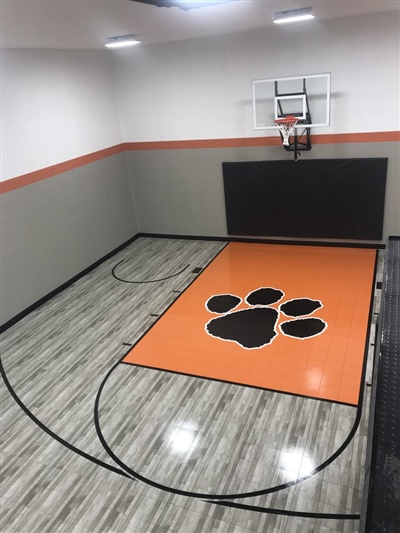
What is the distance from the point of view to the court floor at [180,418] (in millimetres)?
Result: 2807

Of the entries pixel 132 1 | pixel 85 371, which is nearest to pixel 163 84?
pixel 132 1

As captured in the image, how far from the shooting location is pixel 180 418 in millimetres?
3582

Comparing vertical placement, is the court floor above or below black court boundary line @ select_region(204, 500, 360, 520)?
above

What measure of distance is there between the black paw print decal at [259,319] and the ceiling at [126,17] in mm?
3163

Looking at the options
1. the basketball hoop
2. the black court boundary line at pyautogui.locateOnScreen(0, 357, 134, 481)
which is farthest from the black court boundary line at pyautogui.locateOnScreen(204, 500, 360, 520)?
the basketball hoop

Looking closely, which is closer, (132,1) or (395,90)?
(132,1)

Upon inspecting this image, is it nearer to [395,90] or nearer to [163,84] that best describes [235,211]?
[163,84]

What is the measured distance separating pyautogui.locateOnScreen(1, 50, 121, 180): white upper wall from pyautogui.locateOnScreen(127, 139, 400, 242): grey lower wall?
2.70ft

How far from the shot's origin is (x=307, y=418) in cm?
344

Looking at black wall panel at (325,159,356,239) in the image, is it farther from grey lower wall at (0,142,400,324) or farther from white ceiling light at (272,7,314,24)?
white ceiling light at (272,7,314,24)

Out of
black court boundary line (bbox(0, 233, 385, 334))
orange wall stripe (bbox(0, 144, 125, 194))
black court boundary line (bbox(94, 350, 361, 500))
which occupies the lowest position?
black court boundary line (bbox(94, 350, 361, 500))

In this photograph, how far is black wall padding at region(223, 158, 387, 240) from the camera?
6.14m

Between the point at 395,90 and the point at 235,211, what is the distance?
2853 mm

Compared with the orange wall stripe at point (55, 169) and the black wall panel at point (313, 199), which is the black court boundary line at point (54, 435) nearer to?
the orange wall stripe at point (55, 169)
